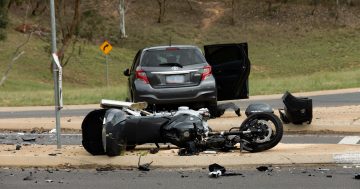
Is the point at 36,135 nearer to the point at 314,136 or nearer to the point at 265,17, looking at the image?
the point at 314,136

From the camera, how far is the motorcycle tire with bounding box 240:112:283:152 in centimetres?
966

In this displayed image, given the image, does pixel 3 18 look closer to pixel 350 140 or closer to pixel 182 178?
pixel 350 140

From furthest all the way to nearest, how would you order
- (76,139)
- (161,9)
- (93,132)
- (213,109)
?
(161,9) < (213,109) < (76,139) < (93,132)

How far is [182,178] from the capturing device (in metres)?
8.79

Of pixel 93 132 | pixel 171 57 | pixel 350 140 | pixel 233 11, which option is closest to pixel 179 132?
pixel 93 132

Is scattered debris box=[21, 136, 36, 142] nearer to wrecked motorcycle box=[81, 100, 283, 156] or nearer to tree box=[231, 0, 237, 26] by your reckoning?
wrecked motorcycle box=[81, 100, 283, 156]

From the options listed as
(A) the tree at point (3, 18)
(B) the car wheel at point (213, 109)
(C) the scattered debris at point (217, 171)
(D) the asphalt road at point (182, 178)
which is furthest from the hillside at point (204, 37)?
(C) the scattered debris at point (217, 171)

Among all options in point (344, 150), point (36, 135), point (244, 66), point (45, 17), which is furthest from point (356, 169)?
point (45, 17)

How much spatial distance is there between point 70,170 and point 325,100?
43.6 ft

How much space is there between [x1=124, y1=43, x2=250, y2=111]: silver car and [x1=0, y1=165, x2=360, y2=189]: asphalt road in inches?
188

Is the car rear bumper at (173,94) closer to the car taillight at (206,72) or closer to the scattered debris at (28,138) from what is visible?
the car taillight at (206,72)

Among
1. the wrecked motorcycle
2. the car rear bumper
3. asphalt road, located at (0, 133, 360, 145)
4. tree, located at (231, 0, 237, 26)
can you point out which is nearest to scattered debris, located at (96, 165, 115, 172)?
the wrecked motorcycle

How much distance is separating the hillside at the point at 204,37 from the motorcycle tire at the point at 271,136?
31390mm

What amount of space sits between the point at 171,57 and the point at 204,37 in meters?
49.3
